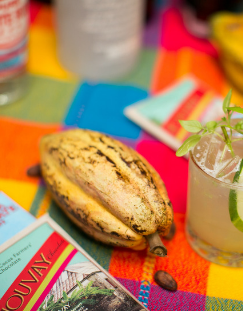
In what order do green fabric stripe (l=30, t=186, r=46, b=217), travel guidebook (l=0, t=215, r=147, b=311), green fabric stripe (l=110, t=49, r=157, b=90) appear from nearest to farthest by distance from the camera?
travel guidebook (l=0, t=215, r=147, b=311), green fabric stripe (l=30, t=186, r=46, b=217), green fabric stripe (l=110, t=49, r=157, b=90)

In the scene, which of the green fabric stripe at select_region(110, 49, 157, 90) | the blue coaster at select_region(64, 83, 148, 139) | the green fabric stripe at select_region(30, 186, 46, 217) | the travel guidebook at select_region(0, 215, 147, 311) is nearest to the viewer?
the travel guidebook at select_region(0, 215, 147, 311)

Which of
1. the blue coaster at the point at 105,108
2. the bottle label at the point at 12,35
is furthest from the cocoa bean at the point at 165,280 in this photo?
the bottle label at the point at 12,35

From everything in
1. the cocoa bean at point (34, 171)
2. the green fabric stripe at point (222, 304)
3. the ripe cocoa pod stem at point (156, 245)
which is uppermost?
the ripe cocoa pod stem at point (156, 245)

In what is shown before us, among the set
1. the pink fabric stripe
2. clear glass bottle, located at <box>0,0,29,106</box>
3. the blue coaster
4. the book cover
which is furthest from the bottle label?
the pink fabric stripe

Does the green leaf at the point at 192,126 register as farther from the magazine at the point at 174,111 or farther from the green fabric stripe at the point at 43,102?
the green fabric stripe at the point at 43,102

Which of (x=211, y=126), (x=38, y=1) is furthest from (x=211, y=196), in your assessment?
(x=38, y=1)

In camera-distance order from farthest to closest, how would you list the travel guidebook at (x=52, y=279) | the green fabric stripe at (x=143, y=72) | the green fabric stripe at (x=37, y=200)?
the green fabric stripe at (x=143, y=72), the green fabric stripe at (x=37, y=200), the travel guidebook at (x=52, y=279)

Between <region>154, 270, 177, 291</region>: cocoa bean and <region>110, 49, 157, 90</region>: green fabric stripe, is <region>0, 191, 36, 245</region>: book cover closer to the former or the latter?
<region>154, 270, 177, 291</region>: cocoa bean
